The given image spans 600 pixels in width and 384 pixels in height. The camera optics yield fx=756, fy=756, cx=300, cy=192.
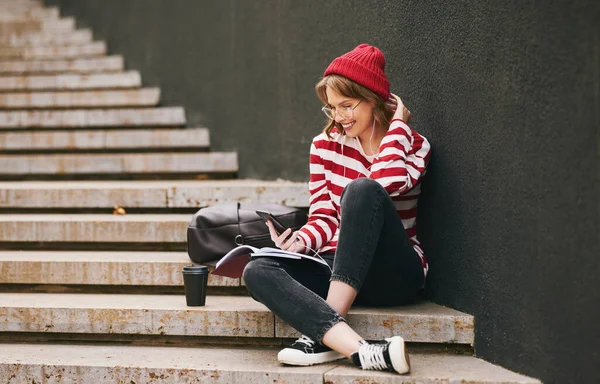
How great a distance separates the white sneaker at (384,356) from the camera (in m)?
2.42

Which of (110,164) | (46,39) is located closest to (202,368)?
(110,164)

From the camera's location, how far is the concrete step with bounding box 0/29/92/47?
7.86m

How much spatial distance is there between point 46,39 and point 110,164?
3416mm

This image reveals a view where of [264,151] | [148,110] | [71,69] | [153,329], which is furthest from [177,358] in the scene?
[71,69]

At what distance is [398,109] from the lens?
2.96 metres

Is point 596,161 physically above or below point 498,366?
above

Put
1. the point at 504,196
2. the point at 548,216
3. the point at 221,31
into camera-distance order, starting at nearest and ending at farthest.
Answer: the point at 548,216 → the point at 504,196 → the point at 221,31

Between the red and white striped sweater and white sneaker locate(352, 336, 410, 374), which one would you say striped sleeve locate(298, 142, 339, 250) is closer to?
the red and white striped sweater

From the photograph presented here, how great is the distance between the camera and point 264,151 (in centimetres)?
509

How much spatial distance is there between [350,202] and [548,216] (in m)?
0.67

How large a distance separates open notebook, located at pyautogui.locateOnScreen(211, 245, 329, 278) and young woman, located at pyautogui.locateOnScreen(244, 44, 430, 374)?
0.04m

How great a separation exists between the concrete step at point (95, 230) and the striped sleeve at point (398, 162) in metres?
1.40

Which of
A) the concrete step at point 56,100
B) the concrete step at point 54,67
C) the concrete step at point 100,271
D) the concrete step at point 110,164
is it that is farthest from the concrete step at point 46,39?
the concrete step at point 100,271

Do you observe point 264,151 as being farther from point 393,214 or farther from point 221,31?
point 393,214
